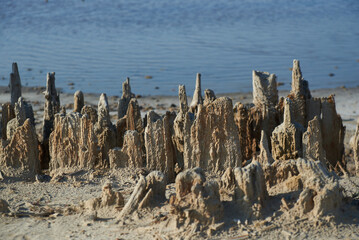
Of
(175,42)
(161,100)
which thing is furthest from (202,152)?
(175,42)

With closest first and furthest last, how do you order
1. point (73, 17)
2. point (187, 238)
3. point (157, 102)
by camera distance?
1. point (187, 238)
2. point (157, 102)
3. point (73, 17)

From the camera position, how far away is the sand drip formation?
547 centimetres

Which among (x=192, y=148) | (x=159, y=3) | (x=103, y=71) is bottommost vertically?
(x=192, y=148)

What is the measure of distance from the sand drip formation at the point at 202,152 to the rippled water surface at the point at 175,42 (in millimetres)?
7346

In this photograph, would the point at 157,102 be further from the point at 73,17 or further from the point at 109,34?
the point at 73,17

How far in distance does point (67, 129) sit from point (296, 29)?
19.1m

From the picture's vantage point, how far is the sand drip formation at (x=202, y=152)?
18.0ft

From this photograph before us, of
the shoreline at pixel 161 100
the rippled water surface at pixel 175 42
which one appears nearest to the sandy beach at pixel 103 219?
the shoreline at pixel 161 100

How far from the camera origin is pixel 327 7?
31.8 m

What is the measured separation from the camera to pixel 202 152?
7.26m

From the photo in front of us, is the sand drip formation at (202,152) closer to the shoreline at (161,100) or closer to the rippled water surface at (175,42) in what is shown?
the shoreline at (161,100)

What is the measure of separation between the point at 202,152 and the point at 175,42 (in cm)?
1493

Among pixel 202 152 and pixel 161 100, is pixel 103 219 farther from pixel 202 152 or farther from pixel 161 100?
pixel 161 100

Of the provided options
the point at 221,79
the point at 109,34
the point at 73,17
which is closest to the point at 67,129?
the point at 221,79
